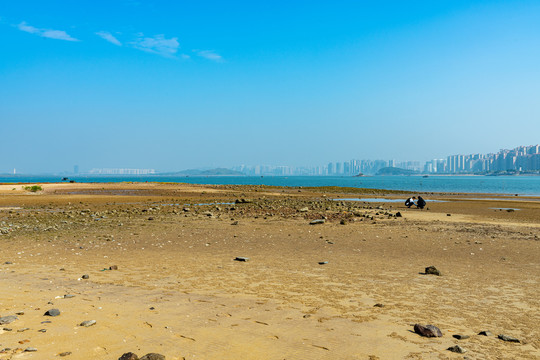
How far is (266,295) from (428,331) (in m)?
3.61

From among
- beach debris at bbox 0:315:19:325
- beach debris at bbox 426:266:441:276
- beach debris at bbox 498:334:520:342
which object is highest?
beach debris at bbox 0:315:19:325

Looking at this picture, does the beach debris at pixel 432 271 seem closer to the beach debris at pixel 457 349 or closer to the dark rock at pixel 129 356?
the beach debris at pixel 457 349

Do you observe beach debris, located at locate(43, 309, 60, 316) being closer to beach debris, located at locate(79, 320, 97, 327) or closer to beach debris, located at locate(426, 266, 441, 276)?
beach debris, located at locate(79, 320, 97, 327)

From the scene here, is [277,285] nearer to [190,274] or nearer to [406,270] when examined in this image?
[190,274]

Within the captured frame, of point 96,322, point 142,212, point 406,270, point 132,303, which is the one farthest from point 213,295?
point 142,212

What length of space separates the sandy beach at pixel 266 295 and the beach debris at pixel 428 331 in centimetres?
16

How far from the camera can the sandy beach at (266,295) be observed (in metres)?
6.03

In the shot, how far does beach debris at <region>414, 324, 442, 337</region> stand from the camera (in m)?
6.47

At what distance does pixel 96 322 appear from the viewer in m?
6.83

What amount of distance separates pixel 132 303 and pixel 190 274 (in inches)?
115

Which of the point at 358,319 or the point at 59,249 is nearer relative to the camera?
the point at 358,319

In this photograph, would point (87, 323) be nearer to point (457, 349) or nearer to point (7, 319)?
point (7, 319)

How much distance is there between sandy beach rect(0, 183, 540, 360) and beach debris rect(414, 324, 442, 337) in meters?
0.16

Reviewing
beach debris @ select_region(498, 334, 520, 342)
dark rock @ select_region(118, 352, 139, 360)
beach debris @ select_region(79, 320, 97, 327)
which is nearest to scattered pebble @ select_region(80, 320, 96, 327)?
beach debris @ select_region(79, 320, 97, 327)
